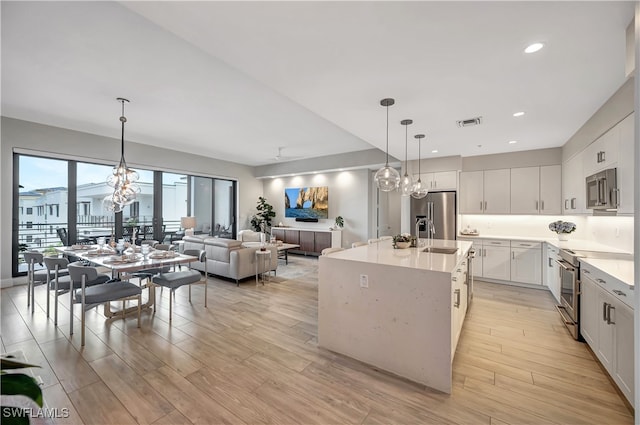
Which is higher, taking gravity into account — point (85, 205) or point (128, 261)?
point (85, 205)

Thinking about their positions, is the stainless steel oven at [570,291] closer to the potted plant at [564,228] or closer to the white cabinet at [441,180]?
the potted plant at [564,228]

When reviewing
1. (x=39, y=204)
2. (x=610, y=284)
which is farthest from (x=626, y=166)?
(x=39, y=204)

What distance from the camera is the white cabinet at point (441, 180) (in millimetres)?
5562

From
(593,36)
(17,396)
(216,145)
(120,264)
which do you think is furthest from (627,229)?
(216,145)

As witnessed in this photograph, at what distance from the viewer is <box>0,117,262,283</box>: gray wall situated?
4516 mm

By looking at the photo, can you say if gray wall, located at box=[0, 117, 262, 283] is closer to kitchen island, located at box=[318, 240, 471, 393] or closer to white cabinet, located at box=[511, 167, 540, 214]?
kitchen island, located at box=[318, 240, 471, 393]

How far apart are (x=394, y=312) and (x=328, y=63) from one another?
7.15 feet

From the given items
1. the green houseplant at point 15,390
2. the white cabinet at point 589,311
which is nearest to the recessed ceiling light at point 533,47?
the white cabinet at point 589,311

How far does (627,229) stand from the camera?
3.18 metres

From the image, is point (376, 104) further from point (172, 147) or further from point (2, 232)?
point (2, 232)

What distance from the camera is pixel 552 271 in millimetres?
4195

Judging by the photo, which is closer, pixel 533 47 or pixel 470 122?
pixel 533 47

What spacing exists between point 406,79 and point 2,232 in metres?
6.67

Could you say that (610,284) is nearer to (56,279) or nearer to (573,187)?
(573,187)
